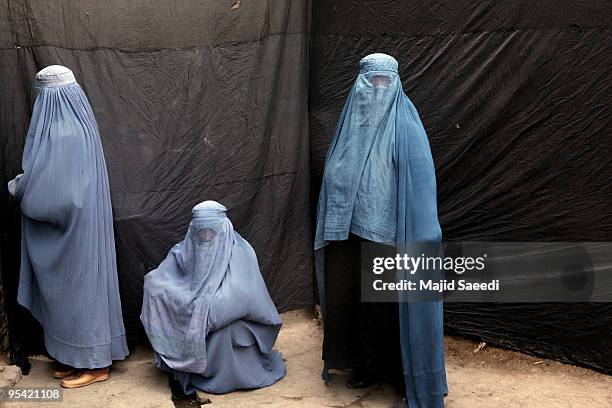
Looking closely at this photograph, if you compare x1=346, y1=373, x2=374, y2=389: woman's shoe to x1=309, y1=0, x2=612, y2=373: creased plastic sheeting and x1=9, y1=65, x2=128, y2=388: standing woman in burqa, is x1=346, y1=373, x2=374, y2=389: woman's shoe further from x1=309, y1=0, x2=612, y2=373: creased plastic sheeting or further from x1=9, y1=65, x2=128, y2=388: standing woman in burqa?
x1=9, y1=65, x2=128, y2=388: standing woman in burqa

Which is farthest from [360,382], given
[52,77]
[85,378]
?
[52,77]

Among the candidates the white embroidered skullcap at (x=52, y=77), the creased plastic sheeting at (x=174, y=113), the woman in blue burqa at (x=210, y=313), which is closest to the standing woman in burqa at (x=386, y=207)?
the woman in blue burqa at (x=210, y=313)

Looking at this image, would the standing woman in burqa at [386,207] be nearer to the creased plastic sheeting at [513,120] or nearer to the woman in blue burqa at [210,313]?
the woman in blue burqa at [210,313]

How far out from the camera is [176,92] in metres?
5.01

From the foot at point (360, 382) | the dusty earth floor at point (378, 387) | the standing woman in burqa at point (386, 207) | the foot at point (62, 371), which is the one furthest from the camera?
the foot at point (62, 371)

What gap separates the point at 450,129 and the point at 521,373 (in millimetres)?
1394

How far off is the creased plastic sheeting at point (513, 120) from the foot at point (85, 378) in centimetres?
197

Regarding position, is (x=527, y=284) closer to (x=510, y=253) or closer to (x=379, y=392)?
(x=510, y=253)

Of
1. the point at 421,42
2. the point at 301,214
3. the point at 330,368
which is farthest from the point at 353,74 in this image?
the point at 330,368

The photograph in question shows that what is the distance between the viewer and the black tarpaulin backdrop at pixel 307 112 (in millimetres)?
4590

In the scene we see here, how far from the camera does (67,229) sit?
447cm

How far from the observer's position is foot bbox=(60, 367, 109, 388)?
4578mm

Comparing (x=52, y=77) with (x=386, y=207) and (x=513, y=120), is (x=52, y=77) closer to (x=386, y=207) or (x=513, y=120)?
(x=386, y=207)

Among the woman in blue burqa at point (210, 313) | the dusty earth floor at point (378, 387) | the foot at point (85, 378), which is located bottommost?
the dusty earth floor at point (378, 387)
